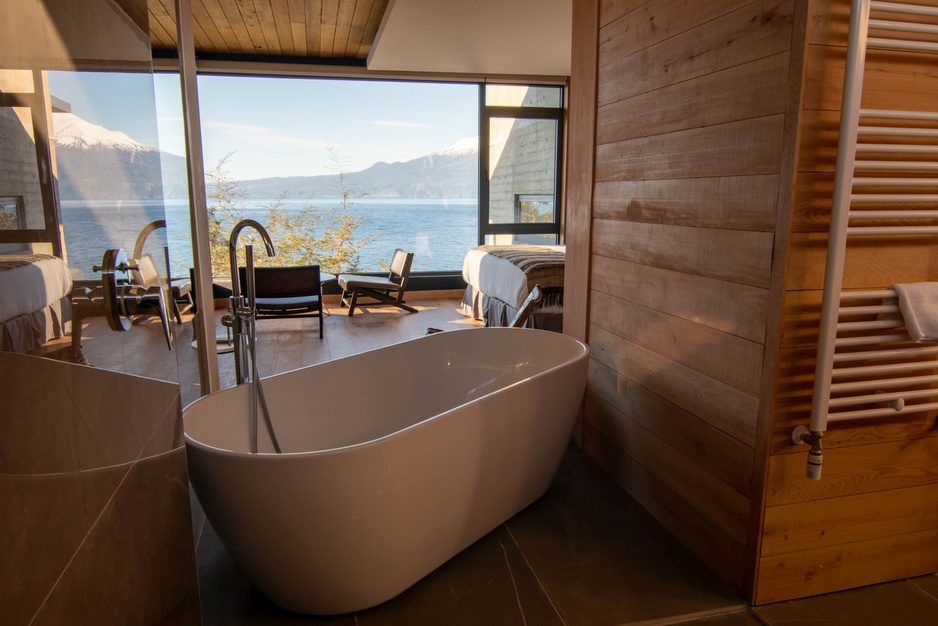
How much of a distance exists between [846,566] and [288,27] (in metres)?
5.30

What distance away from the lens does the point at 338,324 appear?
577 cm

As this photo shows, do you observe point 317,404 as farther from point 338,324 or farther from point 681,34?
point 338,324

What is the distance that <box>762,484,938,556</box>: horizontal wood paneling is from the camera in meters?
1.87

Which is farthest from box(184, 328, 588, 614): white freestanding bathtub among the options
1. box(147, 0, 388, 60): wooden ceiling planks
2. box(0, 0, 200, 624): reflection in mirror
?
box(147, 0, 388, 60): wooden ceiling planks

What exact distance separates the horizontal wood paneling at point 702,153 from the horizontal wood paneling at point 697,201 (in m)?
0.03

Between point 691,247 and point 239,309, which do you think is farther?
point 239,309

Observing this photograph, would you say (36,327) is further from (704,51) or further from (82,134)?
(704,51)

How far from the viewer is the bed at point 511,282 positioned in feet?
14.8

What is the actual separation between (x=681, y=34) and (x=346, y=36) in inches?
166

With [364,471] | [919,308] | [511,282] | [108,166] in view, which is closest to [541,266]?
[511,282]

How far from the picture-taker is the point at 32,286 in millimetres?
561

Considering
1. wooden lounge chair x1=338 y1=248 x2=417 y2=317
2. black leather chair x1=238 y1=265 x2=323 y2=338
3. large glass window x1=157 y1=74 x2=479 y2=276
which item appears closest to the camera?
black leather chair x1=238 y1=265 x2=323 y2=338

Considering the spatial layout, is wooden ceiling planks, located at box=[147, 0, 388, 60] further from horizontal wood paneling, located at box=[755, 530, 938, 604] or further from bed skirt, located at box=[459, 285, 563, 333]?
horizontal wood paneling, located at box=[755, 530, 938, 604]

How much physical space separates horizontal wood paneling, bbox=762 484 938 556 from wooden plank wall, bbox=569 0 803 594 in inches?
3.7
